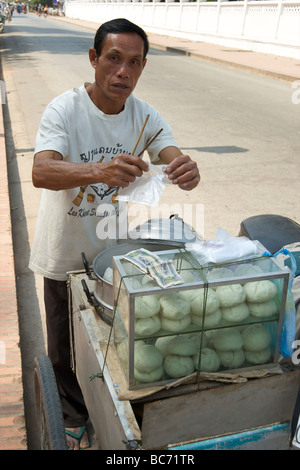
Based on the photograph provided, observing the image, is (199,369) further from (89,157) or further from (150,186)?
(89,157)

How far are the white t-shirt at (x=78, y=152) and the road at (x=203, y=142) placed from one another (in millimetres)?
1138

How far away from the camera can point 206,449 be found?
58.1 inches

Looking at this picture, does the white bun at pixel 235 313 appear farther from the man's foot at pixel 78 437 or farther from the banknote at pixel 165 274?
the man's foot at pixel 78 437

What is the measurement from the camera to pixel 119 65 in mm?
1851

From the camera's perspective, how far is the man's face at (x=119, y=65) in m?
1.83

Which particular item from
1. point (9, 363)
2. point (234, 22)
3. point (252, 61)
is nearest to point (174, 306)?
point (9, 363)

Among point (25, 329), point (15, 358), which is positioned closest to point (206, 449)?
point (15, 358)

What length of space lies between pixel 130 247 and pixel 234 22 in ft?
78.8

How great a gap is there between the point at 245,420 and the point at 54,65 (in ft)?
53.8

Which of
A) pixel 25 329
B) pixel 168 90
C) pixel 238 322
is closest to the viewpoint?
pixel 238 322

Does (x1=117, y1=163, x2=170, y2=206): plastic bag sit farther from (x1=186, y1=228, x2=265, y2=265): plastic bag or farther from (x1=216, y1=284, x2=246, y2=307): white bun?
(x1=216, y1=284, x2=246, y2=307): white bun

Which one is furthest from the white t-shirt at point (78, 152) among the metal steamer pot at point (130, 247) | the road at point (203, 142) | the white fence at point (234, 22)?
the white fence at point (234, 22)

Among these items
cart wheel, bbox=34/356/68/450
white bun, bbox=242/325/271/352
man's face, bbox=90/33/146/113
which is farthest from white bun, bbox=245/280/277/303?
man's face, bbox=90/33/146/113

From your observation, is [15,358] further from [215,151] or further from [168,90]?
[168,90]
